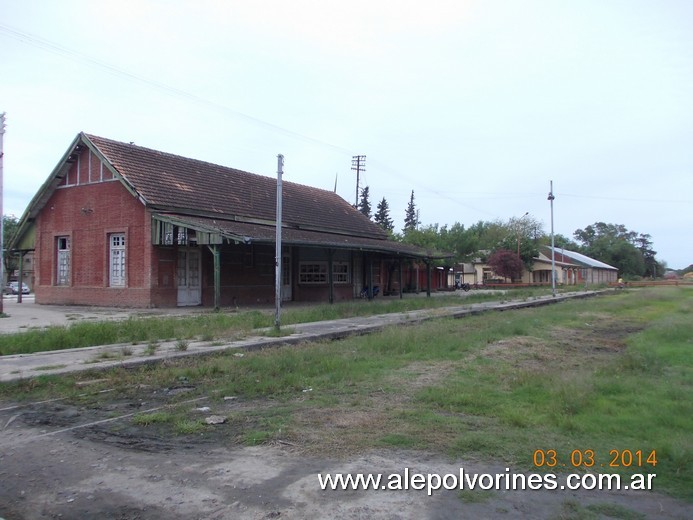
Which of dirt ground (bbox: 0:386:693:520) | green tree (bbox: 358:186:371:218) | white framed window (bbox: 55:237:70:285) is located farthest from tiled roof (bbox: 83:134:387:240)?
green tree (bbox: 358:186:371:218)

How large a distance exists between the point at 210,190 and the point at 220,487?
2388 centimetres

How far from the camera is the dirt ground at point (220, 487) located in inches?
162

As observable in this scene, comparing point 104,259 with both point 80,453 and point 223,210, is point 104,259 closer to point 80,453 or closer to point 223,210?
point 223,210

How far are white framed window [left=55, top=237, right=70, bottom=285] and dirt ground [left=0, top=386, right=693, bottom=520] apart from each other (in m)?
22.8

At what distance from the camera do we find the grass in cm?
539

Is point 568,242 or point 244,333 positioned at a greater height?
point 568,242

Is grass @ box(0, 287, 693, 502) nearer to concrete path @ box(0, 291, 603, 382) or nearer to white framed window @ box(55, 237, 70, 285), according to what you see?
concrete path @ box(0, 291, 603, 382)

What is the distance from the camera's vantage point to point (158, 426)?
6520 mm

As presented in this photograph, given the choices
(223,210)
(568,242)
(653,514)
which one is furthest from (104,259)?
(568,242)

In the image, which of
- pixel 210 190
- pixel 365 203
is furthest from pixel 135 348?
pixel 365 203

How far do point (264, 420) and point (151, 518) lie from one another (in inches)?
99.6

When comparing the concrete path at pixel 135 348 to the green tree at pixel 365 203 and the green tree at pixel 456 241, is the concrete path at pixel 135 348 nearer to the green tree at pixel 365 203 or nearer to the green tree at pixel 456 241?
the green tree at pixel 456 241

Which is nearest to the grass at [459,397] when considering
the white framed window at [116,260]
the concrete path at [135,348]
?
the concrete path at [135,348]

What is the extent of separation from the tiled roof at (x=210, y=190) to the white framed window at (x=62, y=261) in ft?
18.7
